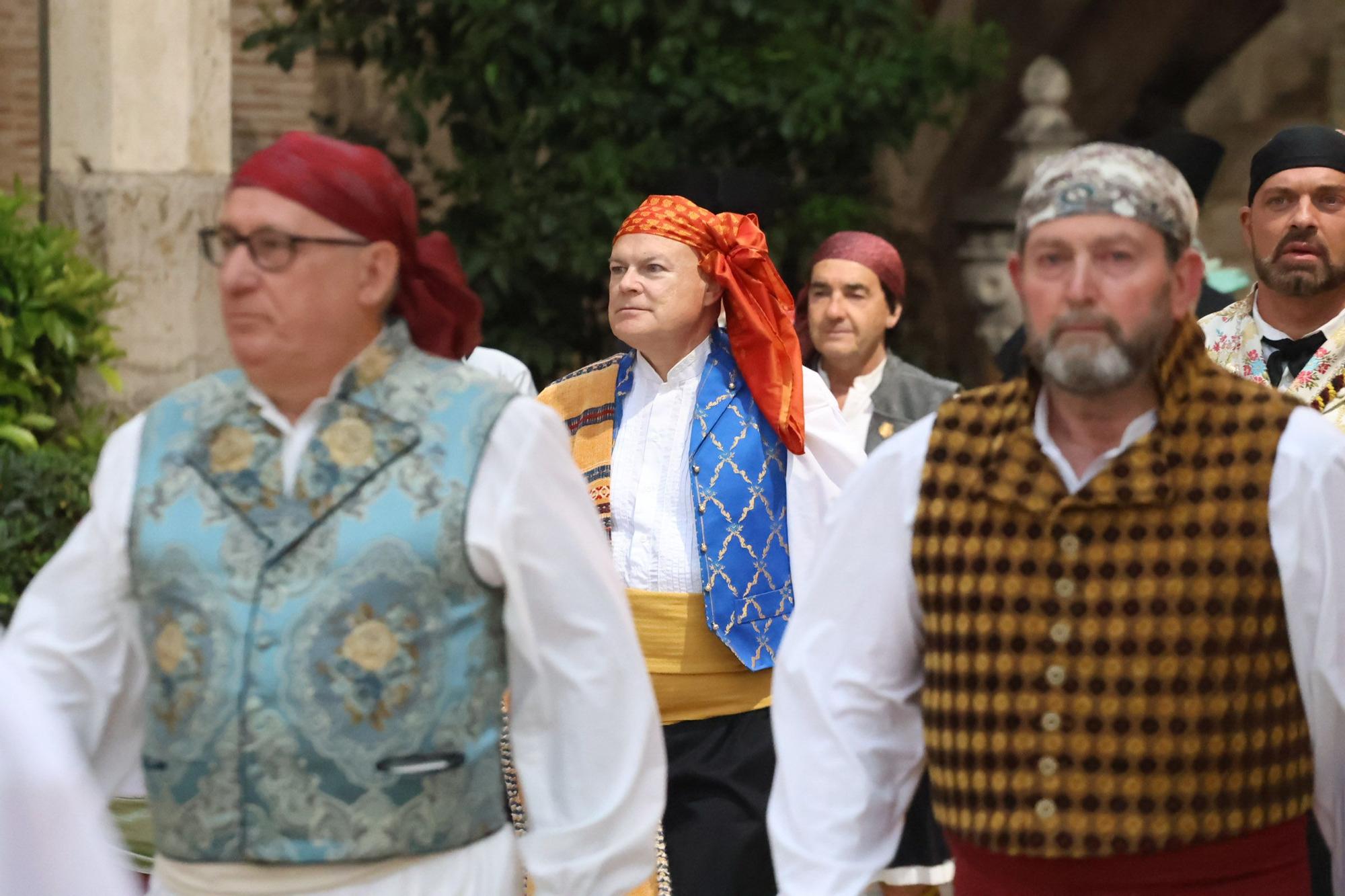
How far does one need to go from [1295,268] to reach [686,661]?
1722 millimetres

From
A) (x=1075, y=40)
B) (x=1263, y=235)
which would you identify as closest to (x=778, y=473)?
(x=1263, y=235)

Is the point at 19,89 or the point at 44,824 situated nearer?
the point at 44,824

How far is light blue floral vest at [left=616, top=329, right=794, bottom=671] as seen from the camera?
17.2ft

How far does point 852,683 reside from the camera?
326 centimetres

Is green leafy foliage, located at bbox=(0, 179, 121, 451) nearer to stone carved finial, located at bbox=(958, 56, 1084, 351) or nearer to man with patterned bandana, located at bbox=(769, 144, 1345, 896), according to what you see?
man with patterned bandana, located at bbox=(769, 144, 1345, 896)

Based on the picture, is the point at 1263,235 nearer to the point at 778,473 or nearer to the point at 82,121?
the point at 778,473

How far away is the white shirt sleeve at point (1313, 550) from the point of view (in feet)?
9.86

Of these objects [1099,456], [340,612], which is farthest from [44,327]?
[1099,456]

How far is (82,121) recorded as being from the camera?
8.01m

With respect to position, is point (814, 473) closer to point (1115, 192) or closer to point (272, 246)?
point (1115, 192)

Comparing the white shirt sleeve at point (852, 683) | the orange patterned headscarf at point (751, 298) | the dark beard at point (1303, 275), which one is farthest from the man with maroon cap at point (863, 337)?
the white shirt sleeve at point (852, 683)

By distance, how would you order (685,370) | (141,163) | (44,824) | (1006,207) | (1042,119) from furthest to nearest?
(1042,119) < (1006,207) < (141,163) < (685,370) < (44,824)

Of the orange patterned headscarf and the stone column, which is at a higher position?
the stone column

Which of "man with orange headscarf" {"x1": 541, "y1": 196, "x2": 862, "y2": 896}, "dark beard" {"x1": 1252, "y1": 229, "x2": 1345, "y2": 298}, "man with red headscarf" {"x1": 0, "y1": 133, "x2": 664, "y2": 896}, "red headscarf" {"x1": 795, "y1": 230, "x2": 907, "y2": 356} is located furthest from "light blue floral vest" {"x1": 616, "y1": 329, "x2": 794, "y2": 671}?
"man with red headscarf" {"x1": 0, "y1": 133, "x2": 664, "y2": 896}
